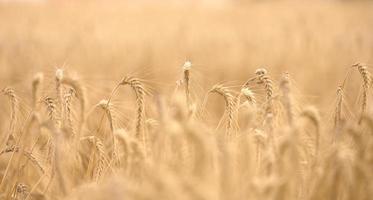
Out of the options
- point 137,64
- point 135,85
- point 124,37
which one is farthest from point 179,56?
point 135,85

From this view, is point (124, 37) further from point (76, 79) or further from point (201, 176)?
point (201, 176)

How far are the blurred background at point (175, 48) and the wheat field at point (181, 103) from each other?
2cm

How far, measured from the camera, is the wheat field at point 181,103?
0.95 meters

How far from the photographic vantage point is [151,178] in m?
0.85

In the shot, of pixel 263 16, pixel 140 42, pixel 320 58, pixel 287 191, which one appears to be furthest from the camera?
pixel 263 16

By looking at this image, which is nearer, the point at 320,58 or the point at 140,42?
the point at 320,58

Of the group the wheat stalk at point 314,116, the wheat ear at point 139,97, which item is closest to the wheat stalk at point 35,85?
the wheat ear at point 139,97

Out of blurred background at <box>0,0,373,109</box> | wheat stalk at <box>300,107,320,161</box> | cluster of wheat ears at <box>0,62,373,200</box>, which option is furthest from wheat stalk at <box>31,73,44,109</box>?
blurred background at <box>0,0,373,109</box>

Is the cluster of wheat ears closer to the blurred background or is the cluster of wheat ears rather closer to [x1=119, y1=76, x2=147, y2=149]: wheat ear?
[x1=119, y1=76, x2=147, y2=149]: wheat ear

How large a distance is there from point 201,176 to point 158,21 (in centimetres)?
543

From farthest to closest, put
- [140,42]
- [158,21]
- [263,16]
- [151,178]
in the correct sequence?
[263,16], [158,21], [140,42], [151,178]

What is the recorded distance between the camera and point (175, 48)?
14.8 feet

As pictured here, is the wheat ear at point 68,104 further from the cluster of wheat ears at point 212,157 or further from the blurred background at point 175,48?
the blurred background at point 175,48

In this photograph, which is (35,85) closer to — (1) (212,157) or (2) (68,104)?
(2) (68,104)
